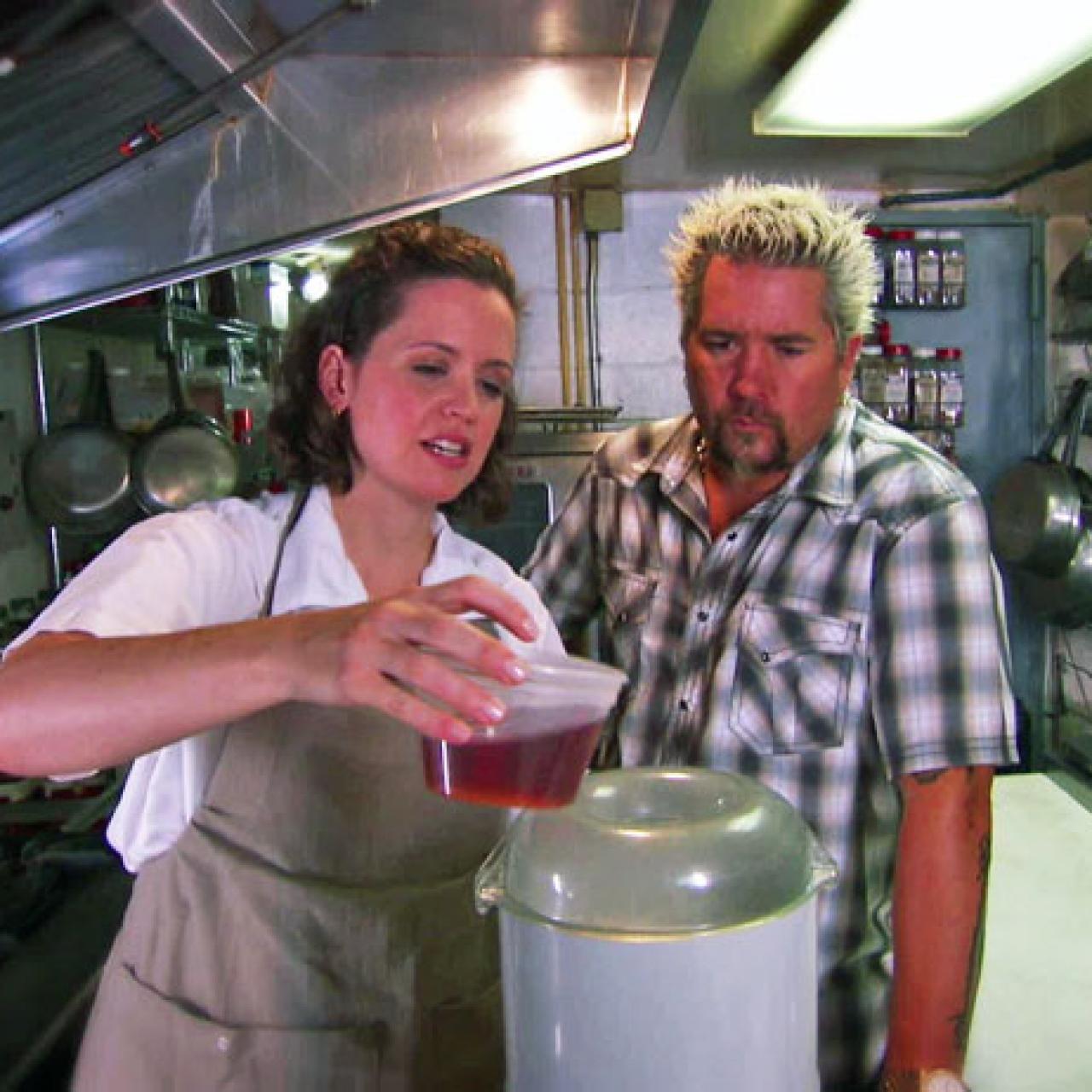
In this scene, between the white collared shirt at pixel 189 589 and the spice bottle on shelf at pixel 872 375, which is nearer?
the white collared shirt at pixel 189 589

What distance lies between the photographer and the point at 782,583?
1.45m

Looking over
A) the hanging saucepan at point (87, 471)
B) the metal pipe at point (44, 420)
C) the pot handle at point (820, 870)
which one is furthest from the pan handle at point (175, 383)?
the pot handle at point (820, 870)

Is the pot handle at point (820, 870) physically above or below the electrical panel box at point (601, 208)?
below

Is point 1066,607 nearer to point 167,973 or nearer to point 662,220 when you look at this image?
→ point 662,220

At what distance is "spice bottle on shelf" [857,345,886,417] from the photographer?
365 centimetres

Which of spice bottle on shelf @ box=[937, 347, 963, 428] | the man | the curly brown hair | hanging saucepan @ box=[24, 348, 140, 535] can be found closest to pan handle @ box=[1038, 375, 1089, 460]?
spice bottle on shelf @ box=[937, 347, 963, 428]

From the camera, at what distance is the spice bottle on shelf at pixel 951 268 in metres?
3.69

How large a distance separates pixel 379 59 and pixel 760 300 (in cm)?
75

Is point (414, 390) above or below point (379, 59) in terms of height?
below

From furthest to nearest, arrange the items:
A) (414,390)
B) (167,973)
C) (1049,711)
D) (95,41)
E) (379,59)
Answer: (1049,711)
(379,59)
(95,41)
(414,390)
(167,973)

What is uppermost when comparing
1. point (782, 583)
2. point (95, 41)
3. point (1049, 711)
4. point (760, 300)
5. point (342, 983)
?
point (95, 41)

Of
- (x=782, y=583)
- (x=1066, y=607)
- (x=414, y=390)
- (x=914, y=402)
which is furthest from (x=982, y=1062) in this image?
(x=914, y=402)

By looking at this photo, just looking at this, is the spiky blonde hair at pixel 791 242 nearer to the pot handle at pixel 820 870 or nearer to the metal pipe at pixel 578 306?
the pot handle at pixel 820 870

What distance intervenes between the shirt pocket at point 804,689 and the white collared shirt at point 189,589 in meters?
0.35
